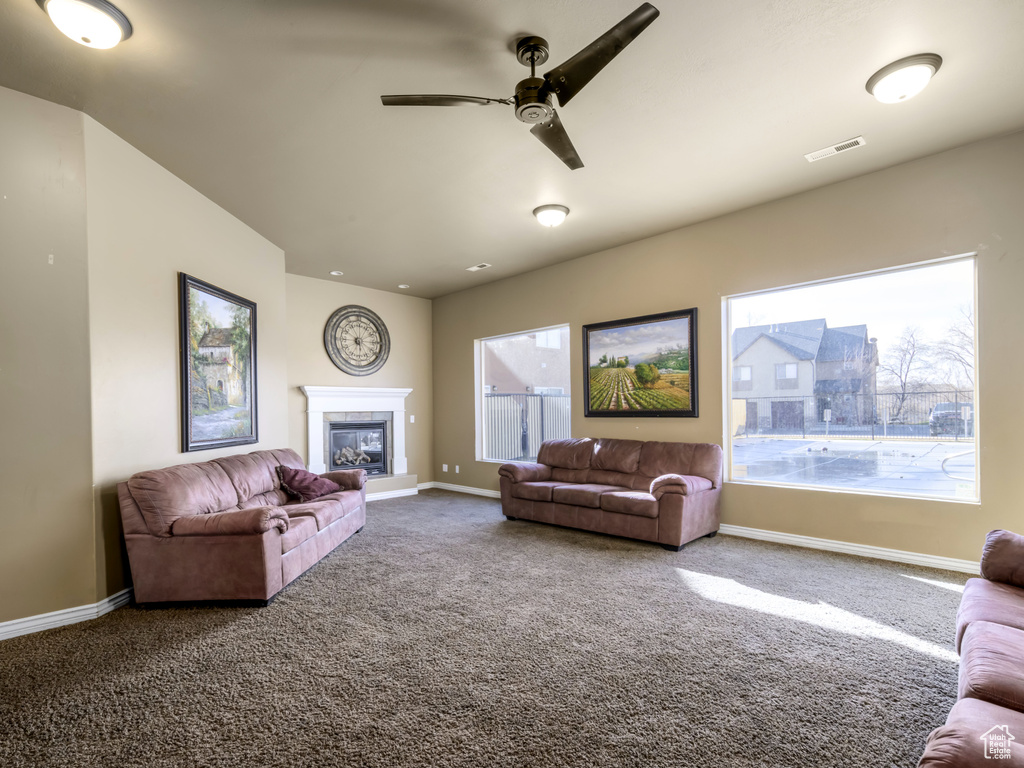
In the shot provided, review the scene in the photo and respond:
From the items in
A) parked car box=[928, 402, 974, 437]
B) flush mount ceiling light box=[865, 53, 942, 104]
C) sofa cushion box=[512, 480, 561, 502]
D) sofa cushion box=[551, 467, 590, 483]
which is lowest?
sofa cushion box=[512, 480, 561, 502]

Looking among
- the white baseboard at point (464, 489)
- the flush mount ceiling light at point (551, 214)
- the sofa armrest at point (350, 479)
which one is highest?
the flush mount ceiling light at point (551, 214)

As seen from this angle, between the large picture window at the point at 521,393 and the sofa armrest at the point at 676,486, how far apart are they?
6.76 feet

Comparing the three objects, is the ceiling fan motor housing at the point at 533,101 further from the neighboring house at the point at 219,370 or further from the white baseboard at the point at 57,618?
the white baseboard at the point at 57,618

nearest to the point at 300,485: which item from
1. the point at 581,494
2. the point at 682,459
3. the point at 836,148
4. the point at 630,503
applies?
the point at 581,494

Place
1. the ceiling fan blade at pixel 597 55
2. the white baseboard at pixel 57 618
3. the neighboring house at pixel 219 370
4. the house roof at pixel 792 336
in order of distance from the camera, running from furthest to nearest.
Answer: the house roof at pixel 792 336
the neighboring house at pixel 219 370
the white baseboard at pixel 57 618
the ceiling fan blade at pixel 597 55

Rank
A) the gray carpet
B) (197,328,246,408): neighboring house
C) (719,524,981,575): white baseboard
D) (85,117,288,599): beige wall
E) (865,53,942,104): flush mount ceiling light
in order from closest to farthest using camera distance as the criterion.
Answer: the gray carpet
(865,53,942,104): flush mount ceiling light
(85,117,288,599): beige wall
(719,524,981,575): white baseboard
(197,328,246,408): neighboring house

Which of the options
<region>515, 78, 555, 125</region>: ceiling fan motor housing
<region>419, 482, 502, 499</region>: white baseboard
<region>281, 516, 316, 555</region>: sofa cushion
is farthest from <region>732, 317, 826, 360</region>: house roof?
<region>281, 516, 316, 555</region>: sofa cushion

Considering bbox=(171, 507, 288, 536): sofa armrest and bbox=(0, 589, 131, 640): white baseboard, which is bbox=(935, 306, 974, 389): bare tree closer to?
bbox=(171, 507, 288, 536): sofa armrest

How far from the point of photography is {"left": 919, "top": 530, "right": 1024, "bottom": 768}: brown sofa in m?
1.13

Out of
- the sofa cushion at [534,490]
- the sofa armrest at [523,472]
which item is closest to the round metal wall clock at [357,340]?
the sofa armrest at [523,472]

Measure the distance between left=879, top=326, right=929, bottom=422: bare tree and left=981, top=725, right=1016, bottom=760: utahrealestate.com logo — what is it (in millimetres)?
3377

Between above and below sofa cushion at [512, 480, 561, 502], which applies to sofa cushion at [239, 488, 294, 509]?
above

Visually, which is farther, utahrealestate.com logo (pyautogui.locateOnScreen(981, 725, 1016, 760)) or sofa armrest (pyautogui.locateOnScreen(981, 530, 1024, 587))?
sofa armrest (pyautogui.locateOnScreen(981, 530, 1024, 587))

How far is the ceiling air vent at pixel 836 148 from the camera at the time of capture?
3.46 m
